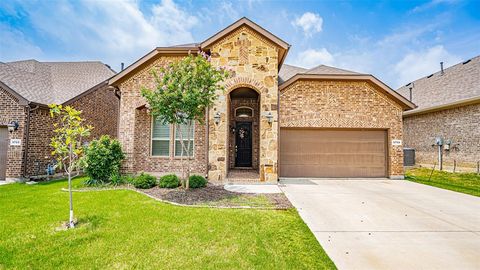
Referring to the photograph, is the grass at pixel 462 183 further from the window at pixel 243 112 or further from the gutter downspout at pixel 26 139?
the gutter downspout at pixel 26 139

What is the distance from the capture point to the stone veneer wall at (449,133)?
11111 millimetres

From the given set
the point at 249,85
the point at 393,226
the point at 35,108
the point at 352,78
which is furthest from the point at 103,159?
the point at 352,78

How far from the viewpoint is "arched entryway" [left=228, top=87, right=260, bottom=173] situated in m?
11.9

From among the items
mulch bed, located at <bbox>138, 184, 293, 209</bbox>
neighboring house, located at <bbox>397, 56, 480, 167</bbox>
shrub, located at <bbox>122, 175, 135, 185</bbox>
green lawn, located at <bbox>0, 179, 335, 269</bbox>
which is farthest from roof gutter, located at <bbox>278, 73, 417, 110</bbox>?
shrub, located at <bbox>122, 175, 135, 185</bbox>

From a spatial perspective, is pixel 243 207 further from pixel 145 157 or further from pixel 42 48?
pixel 42 48

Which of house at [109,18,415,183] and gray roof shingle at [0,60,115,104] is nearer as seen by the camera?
house at [109,18,415,183]

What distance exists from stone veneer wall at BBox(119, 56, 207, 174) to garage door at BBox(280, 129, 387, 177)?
377 cm

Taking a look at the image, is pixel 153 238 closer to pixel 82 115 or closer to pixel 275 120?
pixel 275 120

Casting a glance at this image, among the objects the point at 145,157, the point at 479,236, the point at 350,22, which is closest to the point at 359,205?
the point at 479,236

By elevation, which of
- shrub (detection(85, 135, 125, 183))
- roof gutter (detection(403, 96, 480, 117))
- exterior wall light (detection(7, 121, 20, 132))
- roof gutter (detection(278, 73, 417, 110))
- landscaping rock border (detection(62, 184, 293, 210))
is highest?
roof gutter (detection(278, 73, 417, 110))

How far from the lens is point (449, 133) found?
1229cm

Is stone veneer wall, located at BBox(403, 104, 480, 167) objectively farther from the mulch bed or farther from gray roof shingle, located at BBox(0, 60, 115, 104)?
gray roof shingle, located at BBox(0, 60, 115, 104)

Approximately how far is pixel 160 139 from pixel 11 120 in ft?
19.5

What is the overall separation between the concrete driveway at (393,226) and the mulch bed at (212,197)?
0.52 metres
